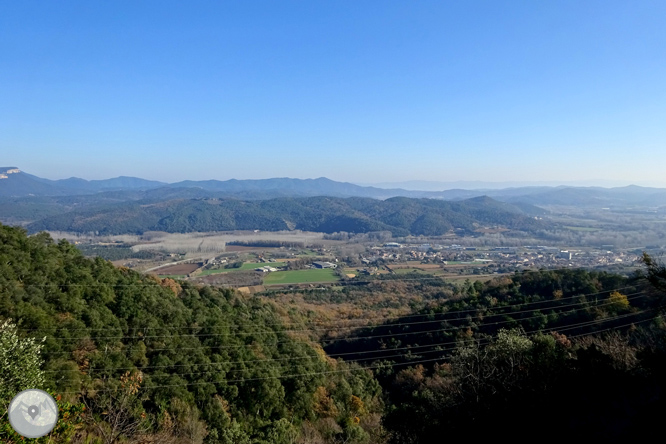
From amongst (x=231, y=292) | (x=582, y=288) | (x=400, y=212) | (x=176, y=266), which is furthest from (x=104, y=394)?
(x=400, y=212)

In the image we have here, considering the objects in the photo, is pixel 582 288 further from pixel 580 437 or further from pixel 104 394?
pixel 104 394

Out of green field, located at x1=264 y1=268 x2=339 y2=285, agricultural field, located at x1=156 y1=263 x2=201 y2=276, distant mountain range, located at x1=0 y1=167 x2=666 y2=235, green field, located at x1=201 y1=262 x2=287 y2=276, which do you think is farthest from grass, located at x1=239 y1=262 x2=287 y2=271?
distant mountain range, located at x1=0 y1=167 x2=666 y2=235

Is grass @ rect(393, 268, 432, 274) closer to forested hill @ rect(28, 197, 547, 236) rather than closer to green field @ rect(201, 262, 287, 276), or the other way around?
green field @ rect(201, 262, 287, 276)

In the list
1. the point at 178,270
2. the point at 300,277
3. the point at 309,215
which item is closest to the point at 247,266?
the point at 178,270

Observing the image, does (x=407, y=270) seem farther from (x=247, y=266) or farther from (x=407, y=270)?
(x=247, y=266)

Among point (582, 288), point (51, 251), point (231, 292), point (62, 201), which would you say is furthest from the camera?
point (62, 201)

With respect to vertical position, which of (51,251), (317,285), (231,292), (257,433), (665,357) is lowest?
(317,285)

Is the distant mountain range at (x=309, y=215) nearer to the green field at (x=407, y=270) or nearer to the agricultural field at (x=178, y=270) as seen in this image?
the green field at (x=407, y=270)

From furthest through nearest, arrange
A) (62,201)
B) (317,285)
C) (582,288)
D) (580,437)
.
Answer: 1. (62,201)
2. (317,285)
3. (582,288)
4. (580,437)
